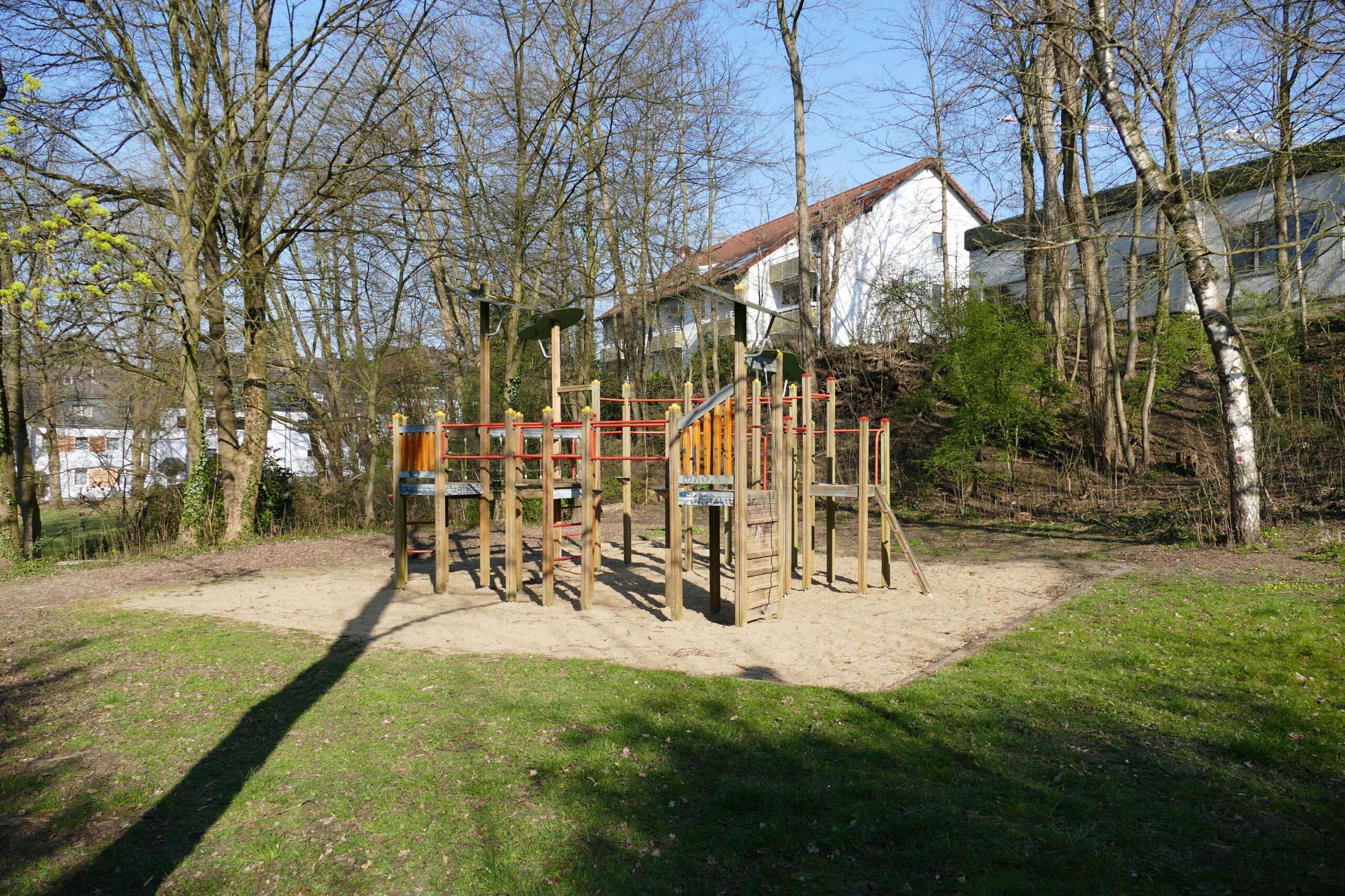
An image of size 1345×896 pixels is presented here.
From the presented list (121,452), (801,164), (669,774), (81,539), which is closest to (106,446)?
(121,452)

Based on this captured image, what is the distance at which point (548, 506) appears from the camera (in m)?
8.30

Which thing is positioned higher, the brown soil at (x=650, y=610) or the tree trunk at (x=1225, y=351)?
the tree trunk at (x=1225, y=351)

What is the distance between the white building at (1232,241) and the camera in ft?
31.9

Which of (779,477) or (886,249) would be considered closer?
(779,477)

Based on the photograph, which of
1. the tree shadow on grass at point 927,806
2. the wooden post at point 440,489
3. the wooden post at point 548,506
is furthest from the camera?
the wooden post at point 440,489

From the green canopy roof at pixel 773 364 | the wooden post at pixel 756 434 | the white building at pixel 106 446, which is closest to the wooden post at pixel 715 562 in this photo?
the wooden post at pixel 756 434

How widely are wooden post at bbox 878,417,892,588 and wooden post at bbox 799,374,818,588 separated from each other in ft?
2.65

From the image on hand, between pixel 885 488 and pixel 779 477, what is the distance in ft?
6.63

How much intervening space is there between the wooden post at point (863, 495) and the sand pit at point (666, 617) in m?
0.27

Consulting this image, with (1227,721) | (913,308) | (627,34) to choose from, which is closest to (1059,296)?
(913,308)

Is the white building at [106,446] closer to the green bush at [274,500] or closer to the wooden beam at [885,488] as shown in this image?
the green bush at [274,500]

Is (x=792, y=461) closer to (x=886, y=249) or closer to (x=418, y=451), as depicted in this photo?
(x=418, y=451)

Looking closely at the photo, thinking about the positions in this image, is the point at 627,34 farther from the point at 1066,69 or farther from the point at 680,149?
the point at 1066,69

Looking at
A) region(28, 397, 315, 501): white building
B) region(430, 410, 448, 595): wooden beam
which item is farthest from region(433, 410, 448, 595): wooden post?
region(28, 397, 315, 501): white building
